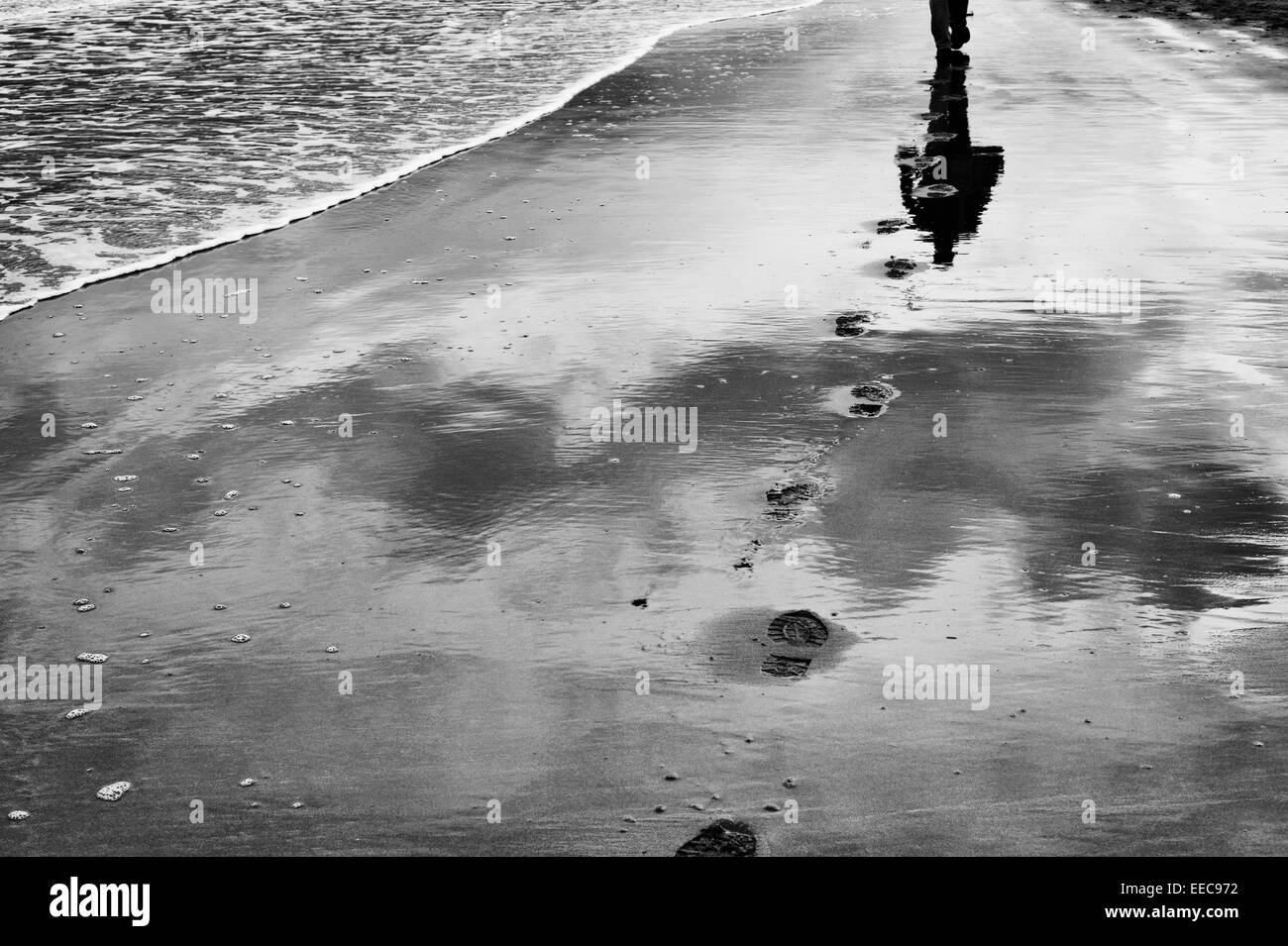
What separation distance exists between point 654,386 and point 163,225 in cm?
435

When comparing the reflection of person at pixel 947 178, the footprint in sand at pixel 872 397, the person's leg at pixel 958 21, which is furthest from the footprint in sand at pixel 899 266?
the person's leg at pixel 958 21

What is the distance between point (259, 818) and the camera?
10.5 feet

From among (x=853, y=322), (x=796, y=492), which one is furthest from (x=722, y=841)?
(x=853, y=322)

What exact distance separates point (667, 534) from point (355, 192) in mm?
5618

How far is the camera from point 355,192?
9.23m

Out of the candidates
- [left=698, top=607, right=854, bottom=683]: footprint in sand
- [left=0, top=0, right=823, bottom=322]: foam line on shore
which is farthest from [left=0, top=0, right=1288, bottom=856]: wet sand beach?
[left=0, top=0, right=823, bottom=322]: foam line on shore

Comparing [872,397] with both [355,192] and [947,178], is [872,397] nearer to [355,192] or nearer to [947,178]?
[947,178]

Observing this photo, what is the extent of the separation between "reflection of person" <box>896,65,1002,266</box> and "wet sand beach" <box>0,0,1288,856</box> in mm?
77

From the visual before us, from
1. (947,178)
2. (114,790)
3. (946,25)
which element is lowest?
(114,790)

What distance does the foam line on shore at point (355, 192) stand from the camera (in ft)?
24.4

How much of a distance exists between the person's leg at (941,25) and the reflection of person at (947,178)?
2309 millimetres

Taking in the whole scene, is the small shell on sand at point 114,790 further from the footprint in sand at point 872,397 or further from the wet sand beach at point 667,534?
the footprint in sand at point 872,397

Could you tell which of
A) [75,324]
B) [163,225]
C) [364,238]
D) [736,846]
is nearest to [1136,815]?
[736,846]
